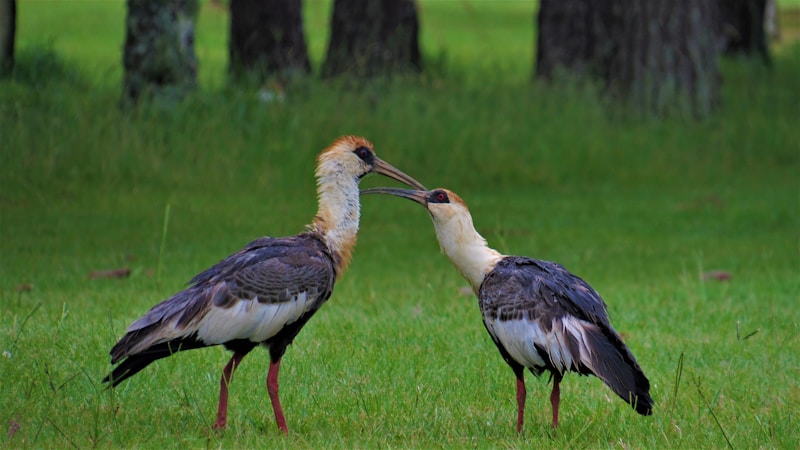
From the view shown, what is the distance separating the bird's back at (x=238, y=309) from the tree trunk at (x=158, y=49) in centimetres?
843

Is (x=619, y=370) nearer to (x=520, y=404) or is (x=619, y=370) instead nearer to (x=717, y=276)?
(x=520, y=404)

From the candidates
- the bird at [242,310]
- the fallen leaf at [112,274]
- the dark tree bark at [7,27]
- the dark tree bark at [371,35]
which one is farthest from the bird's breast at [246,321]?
the dark tree bark at [371,35]

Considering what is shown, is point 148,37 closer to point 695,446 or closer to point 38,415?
point 38,415

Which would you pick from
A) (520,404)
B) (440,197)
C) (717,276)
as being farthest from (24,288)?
(717,276)

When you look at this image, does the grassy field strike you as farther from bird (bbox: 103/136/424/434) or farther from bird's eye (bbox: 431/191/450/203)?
bird's eye (bbox: 431/191/450/203)

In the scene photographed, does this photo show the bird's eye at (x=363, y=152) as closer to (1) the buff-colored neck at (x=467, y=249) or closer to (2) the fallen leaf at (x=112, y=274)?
(1) the buff-colored neck at (x=467, y=249)

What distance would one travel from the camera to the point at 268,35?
1755 cm

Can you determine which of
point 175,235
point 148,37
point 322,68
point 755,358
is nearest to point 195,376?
point 755,358

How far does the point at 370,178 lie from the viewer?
46.2 feet

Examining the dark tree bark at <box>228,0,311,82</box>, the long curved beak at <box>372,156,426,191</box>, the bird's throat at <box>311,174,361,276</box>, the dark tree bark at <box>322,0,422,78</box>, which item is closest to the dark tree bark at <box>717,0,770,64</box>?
the dark tree bark at <box>322,0,422,78</box>

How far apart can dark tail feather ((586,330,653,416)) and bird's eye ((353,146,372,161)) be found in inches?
64.0

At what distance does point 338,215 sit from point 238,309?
2.86 ft

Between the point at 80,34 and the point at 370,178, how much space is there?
77.1 feet

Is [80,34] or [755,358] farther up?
[755,358]
